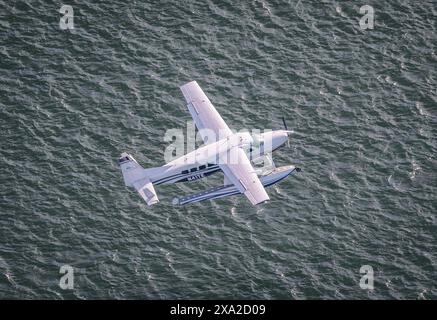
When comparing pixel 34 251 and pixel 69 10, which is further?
pixel 69 10

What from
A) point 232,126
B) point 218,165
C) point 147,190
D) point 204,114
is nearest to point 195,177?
point 218,165

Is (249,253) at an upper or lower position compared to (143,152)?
lower

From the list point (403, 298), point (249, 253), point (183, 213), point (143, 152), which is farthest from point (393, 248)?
point (143, 152)

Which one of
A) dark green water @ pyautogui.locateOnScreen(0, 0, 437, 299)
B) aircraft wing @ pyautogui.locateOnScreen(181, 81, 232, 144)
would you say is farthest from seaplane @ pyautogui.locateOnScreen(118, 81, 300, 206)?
dark green water @ pyautogui.locateOnScreen(0, 0, 437, 299)

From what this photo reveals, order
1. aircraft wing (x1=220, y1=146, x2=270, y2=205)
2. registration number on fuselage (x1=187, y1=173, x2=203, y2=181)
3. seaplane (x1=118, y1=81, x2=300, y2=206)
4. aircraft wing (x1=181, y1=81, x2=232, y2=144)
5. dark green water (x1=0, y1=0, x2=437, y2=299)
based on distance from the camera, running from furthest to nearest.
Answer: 1. aircraft wing (x1=181, y1=81, x2=232, y2=144)
2. registration number on fuselage (x1=187, y1=173, x2=203, y2=181)
3. seaplane (x1=118, y1=81, x2=300, y2=206)
4. dark green water (x1=0, y1=0, x2=437, y2=299)
5. aircraft wing (x1=220, y1=146, x2=270, y2=205)

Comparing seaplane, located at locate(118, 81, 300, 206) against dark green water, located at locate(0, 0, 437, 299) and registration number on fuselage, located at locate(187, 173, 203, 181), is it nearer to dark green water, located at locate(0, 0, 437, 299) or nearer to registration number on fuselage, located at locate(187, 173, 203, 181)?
registration number on fuselage, located at locate(187, 173, 203, 181)

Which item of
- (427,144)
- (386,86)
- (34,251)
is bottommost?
(34,251)

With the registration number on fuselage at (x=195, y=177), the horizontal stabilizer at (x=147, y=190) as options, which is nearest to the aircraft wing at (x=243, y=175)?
the registration number on fuselage at (x=195, y=177)
